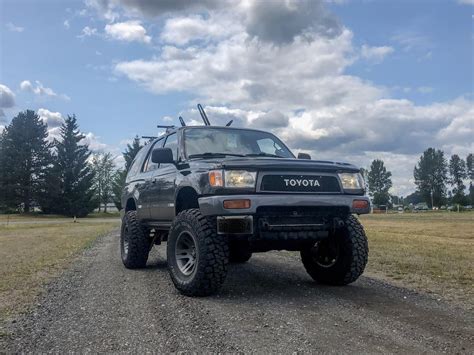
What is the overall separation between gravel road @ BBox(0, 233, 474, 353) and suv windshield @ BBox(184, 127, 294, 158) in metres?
1.79

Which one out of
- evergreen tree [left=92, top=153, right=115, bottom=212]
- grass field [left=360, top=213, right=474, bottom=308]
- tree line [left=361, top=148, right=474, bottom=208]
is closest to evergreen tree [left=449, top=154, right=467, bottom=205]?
tree line [left=361, top=148, right=474, bottom=208]

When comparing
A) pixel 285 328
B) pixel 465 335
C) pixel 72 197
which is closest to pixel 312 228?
pixel 285 328

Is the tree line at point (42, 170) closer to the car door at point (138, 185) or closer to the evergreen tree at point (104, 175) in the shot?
the evergreen tree at point (104, 175)

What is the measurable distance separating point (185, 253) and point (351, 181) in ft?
7.11

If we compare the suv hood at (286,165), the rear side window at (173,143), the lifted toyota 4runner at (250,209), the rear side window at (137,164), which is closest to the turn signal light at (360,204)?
the lifted toyota 4runner at (250,209)

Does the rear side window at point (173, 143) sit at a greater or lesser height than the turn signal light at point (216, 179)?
greater

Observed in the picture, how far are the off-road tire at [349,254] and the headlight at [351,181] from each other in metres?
0.41

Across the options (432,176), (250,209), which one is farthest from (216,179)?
(432,176)

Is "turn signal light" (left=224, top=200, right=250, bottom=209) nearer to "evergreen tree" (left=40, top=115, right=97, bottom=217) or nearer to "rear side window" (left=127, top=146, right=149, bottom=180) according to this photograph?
"rear side window" (left=127, top=146, right=149, bottom=180)

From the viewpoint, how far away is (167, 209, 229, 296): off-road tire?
5105 millimetres

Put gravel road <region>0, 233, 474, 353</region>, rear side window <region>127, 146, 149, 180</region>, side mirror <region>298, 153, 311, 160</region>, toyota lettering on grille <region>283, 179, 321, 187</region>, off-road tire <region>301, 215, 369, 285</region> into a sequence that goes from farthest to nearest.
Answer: rear side window <region>127, 146, 149, 180</region>
side mirror <region>298, 153, 311, 160</region>
off-road tire <region>301, 215, 369, 285</region>
toyota lettering on grille <region>283, 179, 321, 187</region>
gravel road <region>0, 233, 474, 353</region>

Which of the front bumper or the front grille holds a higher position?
the front grille

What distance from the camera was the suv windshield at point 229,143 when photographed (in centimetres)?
660

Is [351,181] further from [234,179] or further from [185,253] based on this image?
[185,253]
